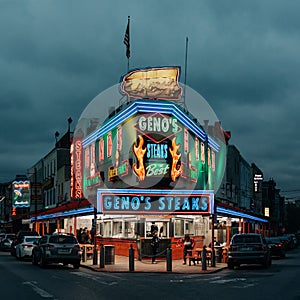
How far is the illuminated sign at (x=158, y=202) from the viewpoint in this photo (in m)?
37.5

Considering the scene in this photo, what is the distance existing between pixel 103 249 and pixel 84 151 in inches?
933

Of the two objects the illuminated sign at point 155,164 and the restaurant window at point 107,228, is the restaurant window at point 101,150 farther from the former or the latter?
the illuminated sign at point 155,164

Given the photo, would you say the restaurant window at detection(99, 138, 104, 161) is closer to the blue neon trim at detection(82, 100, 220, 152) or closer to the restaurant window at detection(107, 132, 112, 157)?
the blue neon trim at detection(82, 100, 220, 152)

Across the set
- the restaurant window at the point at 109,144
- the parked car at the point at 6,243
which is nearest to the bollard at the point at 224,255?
the restaurant window at the point at 109,144

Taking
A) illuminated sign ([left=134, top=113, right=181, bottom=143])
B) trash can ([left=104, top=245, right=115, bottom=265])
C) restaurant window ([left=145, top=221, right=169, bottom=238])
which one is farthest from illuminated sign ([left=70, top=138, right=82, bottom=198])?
trash can ([left=104, top=245, right=115, bottom=265])

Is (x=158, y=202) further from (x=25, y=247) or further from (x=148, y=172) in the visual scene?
(x=25, y=247)

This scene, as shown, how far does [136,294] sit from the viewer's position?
1752 centimetres

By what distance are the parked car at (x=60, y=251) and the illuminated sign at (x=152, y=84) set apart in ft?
66.9

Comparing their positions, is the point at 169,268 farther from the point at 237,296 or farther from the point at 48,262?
the point at 237,296

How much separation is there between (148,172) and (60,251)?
1454 centimetres

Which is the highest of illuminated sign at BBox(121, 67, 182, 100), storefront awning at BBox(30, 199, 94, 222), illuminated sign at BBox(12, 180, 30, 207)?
illuminated sign at BBox(121, 67, 182, 100)

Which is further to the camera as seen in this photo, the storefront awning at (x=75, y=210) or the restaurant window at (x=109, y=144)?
the restaurant window at (x=109, y=144)

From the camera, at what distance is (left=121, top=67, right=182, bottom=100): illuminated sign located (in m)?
48.3

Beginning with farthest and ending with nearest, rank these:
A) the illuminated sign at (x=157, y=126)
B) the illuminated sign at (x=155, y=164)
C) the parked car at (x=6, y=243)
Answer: the parked car at (x=6, y=243), the illuminated sign at (x=157, y=126), the illuminated sign at (x=155, y=164)
